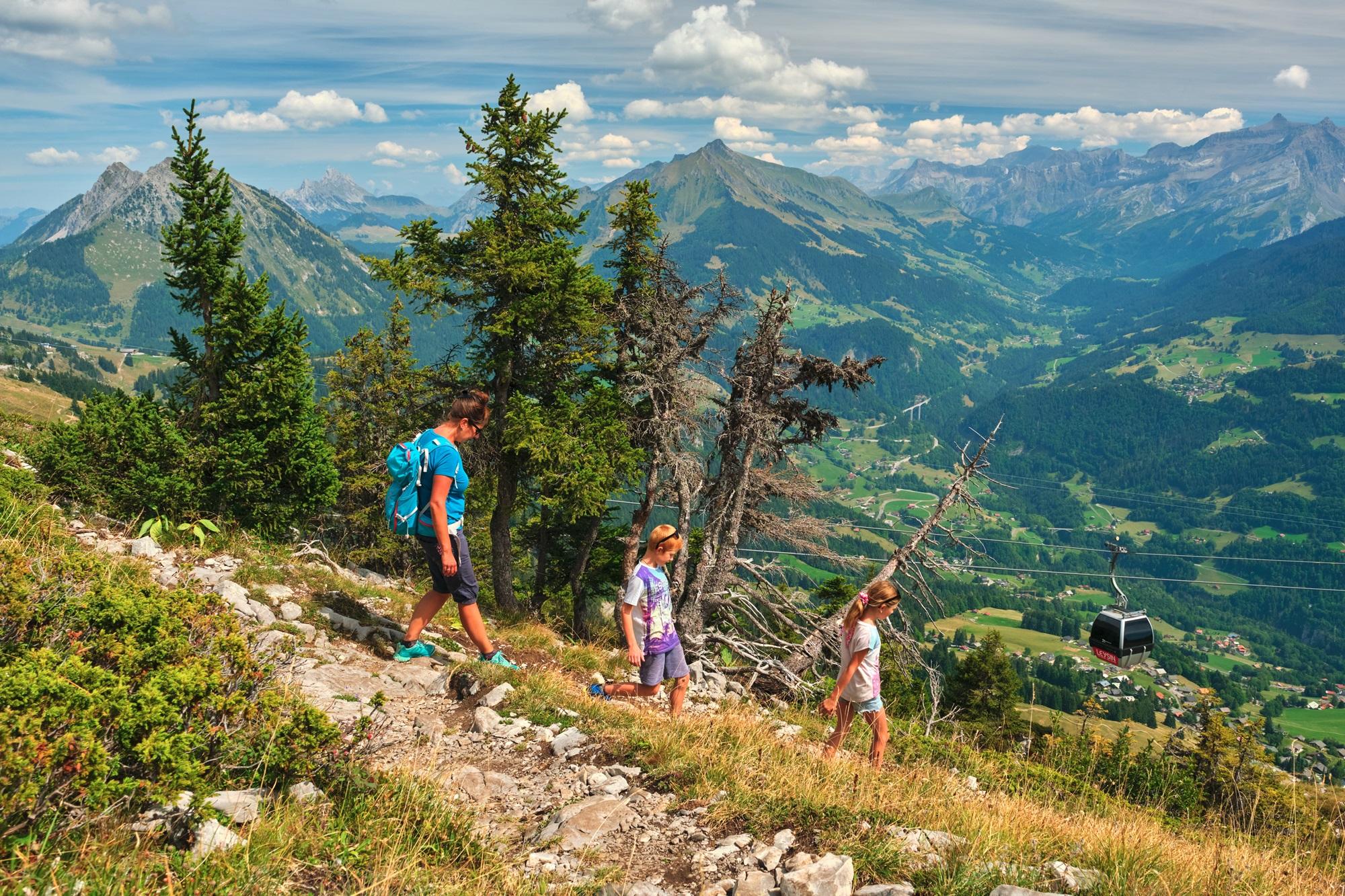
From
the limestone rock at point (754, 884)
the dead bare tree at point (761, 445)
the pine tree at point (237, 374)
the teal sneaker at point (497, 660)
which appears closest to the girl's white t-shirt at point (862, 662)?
the limestone rock at point (754, 884)

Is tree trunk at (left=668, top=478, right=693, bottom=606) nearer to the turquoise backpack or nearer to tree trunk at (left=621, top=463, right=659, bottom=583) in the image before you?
tree trunk at (left=621, top=463, right=659, bottom=583)

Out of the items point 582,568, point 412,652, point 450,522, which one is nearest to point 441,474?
point 450,522

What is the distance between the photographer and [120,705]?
10.9ft

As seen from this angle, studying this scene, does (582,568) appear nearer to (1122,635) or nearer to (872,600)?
(1122,635)

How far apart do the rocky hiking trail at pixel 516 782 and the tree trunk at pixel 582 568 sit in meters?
11.6

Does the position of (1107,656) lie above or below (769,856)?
below

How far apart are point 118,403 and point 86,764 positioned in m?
14.3

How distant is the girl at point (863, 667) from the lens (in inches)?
292

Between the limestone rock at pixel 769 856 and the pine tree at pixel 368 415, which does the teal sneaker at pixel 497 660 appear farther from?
the pine tree at pixel 368 415

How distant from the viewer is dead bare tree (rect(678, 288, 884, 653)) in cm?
1770

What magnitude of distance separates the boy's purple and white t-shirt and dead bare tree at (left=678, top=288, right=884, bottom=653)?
9.37 metres

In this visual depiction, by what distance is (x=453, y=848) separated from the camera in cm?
420

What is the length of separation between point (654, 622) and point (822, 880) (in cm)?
381

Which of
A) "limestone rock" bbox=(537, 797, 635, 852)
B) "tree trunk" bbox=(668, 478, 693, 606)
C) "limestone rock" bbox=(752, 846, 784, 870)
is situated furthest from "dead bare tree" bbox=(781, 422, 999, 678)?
"limestone rock" bbox=(752, 846, 784, 870)
